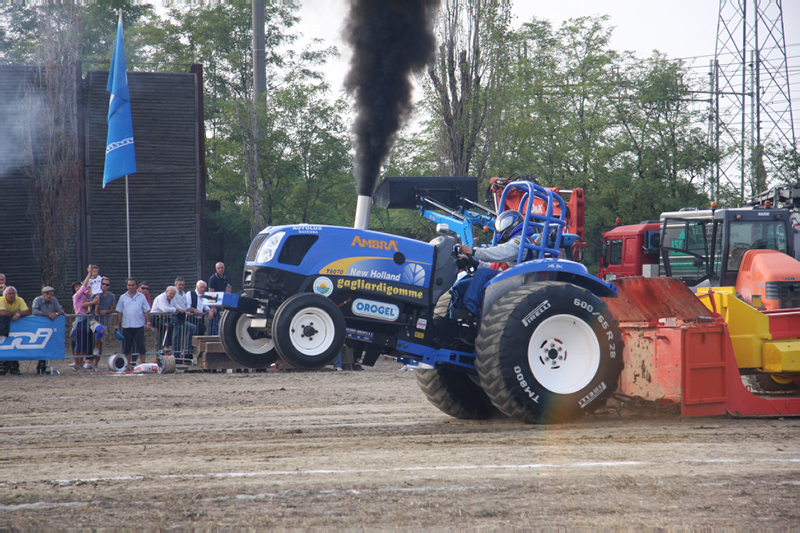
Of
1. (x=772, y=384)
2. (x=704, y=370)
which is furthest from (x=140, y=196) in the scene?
(x=704, y=370)

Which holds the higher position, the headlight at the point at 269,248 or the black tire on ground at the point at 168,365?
the headlight at the point at 269,248

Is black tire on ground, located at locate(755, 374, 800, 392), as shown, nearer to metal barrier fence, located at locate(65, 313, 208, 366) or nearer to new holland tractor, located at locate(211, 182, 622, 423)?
new holland tractor, located at locate(211, 182, 622, 423)

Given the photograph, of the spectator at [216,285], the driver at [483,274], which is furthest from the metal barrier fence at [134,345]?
the driver at [483,274]

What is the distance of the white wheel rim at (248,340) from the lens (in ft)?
21.3

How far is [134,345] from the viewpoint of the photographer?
45.5ft

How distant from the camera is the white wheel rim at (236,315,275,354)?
6.49 meters

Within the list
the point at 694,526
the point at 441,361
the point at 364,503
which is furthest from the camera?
the point at 441,361

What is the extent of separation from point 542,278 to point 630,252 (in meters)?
13.5

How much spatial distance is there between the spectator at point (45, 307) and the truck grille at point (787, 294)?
1165cm

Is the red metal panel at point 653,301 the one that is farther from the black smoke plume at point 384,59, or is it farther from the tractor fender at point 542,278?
the black smoke plume at point 384,59

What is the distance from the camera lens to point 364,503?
13.6 feet

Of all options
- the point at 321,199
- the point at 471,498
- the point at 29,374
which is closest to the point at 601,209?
the point at 321,199

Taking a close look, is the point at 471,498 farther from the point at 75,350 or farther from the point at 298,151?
the point at 298,151

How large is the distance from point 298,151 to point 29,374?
399 inches
